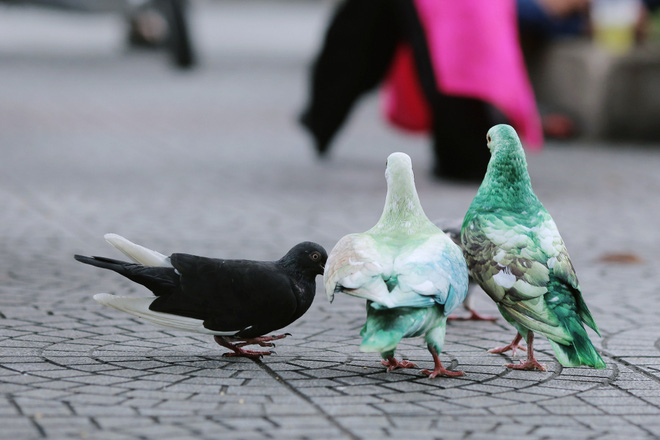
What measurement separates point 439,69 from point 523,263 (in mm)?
5186

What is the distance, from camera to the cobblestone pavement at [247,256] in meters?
3.67

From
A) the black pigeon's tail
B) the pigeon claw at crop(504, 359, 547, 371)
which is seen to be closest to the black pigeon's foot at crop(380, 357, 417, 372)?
the pigeon claw at crop(504, 359, 547, 371)

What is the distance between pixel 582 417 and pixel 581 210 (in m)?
4.81

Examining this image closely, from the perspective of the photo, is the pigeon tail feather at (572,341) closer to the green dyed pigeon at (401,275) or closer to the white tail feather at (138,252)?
the green dyed pigeon at (401,275)

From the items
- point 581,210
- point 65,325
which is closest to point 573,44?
point 581,210

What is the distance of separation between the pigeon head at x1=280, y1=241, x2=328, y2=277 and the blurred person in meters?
4.87

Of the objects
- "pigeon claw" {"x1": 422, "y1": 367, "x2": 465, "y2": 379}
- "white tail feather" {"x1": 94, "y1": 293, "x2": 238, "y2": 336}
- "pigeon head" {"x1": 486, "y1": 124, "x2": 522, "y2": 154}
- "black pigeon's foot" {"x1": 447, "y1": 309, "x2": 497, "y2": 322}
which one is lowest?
"pigeon claw" {"x1": 422, "y1": 367, "x2": 465, "y2": 379}

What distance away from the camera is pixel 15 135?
11602mm

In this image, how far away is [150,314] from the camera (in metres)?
4.10

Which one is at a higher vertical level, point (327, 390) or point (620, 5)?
point (620, 5)

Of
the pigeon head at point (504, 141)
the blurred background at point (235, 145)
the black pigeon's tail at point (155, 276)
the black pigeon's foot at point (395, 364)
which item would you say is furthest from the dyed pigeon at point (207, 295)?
the blurred background at point (235, 145)

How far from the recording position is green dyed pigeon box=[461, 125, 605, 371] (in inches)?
156

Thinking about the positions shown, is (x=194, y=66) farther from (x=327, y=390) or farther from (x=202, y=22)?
(x=327, y=390)

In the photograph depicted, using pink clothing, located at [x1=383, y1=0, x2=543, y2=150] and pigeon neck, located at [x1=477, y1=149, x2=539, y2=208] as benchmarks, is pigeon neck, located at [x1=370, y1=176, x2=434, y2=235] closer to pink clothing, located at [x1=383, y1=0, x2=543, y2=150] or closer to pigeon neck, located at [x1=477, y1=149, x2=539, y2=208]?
pigeon neck, located at [x1=477, y1=149, x2=539, y2=208]
